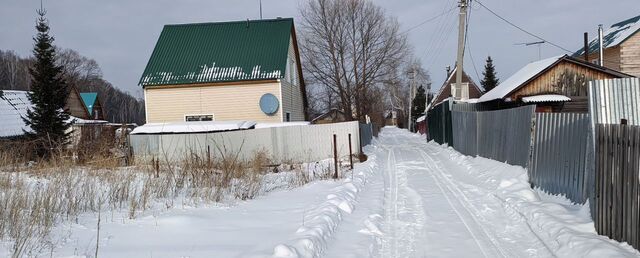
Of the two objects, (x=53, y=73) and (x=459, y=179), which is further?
(x=53, y=73)

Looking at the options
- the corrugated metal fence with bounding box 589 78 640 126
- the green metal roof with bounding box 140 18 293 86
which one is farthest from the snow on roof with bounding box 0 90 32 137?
the corrugated metal fence with bounding box 589 78 640 126

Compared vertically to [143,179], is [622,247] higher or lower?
lower

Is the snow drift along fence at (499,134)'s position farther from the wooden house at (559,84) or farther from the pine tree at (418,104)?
the pine tree at (418,104)

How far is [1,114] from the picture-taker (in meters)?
32.5

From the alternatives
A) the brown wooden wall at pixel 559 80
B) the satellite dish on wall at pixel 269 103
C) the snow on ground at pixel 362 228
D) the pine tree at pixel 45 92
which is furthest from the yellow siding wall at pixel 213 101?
the snow on ground at pixel 362 228

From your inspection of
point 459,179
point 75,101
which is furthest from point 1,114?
point 459,179

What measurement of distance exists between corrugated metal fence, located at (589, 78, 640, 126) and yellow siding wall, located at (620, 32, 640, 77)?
34.5 m

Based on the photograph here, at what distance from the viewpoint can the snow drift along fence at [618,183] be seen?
212 inches

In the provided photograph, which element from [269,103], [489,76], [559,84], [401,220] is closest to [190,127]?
[269,103]

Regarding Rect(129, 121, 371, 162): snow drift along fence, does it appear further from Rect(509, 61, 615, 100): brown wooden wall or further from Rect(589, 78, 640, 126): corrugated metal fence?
Rect(589, 78, 640, 126): corrugated metal fence

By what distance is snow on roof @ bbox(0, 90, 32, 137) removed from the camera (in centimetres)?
3177

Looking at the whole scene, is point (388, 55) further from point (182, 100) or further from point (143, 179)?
point (143, 179)

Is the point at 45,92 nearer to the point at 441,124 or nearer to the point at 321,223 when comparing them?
the point at 441,124

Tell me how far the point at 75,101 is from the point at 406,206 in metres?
51.7
